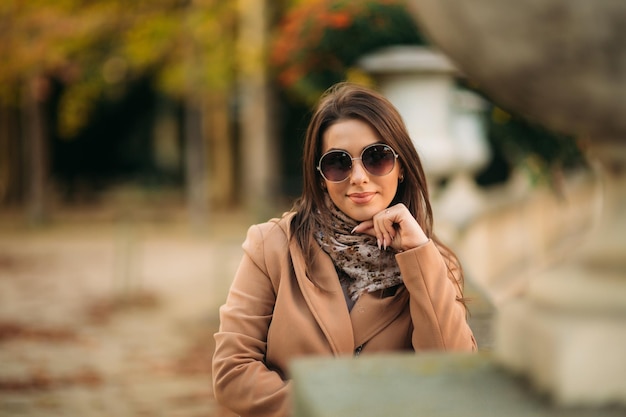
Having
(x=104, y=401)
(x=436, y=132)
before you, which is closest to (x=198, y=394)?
(x=104, y=401)

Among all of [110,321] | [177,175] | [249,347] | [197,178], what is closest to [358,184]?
[249,347]

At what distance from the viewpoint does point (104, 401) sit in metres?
6.33

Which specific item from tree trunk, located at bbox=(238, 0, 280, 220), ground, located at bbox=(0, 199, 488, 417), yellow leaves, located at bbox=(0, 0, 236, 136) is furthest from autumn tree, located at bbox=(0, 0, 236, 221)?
ground, located at bbox=(0, 199, 488, 417)

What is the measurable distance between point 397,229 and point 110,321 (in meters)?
7.61

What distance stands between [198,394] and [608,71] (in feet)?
18.7

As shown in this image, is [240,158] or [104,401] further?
[240,158]

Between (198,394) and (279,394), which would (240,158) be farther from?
(279,394)

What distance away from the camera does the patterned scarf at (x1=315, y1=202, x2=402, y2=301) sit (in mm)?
2516

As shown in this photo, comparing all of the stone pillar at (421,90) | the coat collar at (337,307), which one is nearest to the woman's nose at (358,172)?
the coat collar at (337,307)

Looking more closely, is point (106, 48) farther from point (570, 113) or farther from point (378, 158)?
point (570, 113)

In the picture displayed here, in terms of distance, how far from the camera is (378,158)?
2.49 m

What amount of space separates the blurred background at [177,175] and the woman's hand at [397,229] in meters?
1.06

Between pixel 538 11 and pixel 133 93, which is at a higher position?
pixel 133 93

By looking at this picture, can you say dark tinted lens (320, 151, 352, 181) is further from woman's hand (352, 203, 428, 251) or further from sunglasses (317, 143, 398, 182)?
woman's hand (352, 203, 428, 251)
